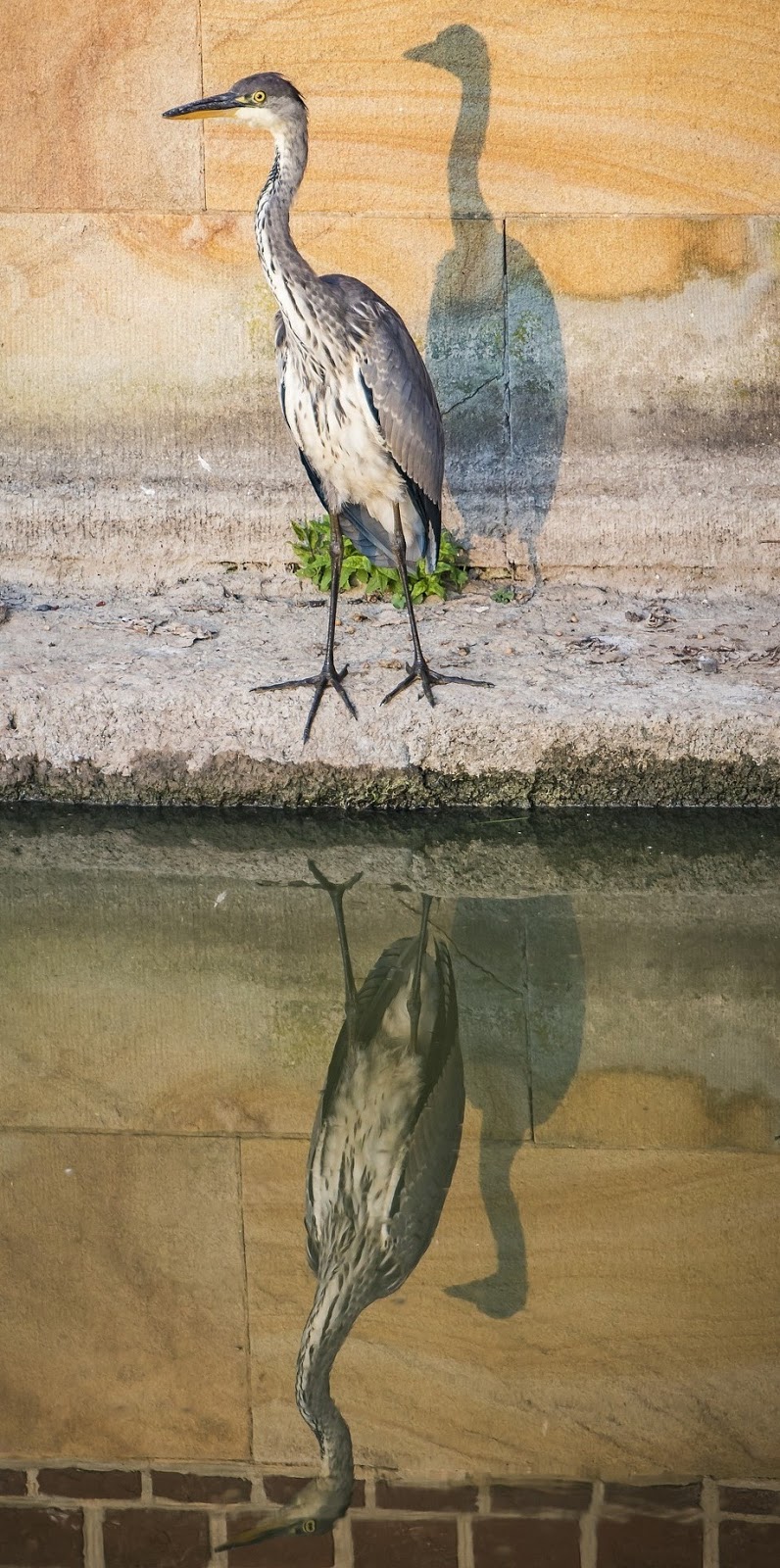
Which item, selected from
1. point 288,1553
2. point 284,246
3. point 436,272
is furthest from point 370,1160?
point 436,272

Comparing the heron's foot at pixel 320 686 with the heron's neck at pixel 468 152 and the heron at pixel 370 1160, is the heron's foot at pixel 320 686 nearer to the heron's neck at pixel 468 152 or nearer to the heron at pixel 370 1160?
the heron at pixel 370 1160

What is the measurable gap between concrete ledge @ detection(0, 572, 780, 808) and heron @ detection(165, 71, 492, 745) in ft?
0.34

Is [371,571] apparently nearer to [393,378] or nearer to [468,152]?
[393,378]

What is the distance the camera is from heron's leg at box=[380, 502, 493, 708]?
487cm

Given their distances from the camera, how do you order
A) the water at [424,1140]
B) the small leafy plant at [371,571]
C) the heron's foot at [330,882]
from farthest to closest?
1. the small leafy plant at [371,571]
2. the heron's foot at [330,882]
3. the water at [424,1140]

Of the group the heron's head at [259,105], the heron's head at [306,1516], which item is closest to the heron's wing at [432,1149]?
the heron's head at [306,1516]

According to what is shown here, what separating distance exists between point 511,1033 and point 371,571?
2279mm

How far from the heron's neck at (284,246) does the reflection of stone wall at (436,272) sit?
4.20 feet

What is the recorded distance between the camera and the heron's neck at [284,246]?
15.1ft

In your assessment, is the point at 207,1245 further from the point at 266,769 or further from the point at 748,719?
the point at 748,719

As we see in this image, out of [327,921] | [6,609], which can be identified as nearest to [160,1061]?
[327,921]

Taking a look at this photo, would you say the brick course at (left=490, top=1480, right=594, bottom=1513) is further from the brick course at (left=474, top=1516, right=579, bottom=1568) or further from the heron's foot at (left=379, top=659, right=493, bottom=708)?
the heron's foot at (left=379, top=659, right=493, bottom=708)

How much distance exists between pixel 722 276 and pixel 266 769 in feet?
8.80

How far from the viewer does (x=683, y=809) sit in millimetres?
4906
